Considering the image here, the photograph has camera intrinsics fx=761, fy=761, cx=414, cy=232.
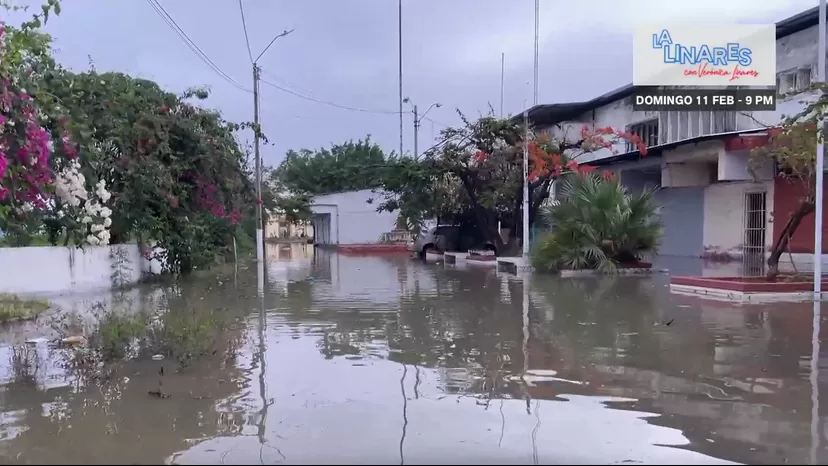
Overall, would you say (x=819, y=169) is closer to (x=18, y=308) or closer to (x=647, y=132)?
(x=18, y=308)

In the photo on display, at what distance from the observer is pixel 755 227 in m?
24.8

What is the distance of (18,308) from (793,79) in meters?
23.0

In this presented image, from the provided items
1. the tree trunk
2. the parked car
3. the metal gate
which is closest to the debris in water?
the tree trunk

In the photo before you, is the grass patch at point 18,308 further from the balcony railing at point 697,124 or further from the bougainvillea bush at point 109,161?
the balcony railing at point 697,124

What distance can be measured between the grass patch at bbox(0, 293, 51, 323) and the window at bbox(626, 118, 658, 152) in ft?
83.0

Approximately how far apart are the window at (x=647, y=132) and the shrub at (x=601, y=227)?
13.2m

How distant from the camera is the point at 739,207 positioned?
83.6ft

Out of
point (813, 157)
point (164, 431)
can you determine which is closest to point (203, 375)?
point (164, 431)

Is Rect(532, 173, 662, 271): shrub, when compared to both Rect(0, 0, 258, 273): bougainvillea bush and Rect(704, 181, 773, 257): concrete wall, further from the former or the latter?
Rect(0, 0, 258, 273): bougainvillea bush

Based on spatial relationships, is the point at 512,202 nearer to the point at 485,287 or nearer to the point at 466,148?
the point at 466,148

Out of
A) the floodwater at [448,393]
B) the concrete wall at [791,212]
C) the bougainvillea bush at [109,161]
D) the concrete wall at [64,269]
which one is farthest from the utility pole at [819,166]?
the concrete wall at [64,269]

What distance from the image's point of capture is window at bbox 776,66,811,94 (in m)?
23.8

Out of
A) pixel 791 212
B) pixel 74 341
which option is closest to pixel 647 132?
pixel 791 212

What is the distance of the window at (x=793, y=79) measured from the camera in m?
23.8
